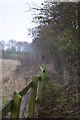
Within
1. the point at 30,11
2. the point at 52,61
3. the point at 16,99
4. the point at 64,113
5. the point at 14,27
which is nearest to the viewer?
the point at 16,99

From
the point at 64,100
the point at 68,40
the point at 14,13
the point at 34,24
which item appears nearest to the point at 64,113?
the point at 64,100

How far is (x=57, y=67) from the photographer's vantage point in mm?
5039

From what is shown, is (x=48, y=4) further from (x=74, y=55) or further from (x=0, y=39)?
(x=0, y=39)

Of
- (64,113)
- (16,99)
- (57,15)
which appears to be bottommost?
(64,113)

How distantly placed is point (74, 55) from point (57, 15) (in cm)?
70

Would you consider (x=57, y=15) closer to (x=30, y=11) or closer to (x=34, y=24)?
(x=30, y=11)

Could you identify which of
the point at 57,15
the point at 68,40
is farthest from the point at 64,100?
the point at 57,15

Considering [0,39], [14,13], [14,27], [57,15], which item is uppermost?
[57,15]

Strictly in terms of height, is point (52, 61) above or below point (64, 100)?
above

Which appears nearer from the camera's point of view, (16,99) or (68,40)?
(16,99)

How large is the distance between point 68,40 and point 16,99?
209 cm

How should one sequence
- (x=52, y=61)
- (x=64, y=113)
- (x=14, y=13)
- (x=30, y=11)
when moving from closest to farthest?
(x=14, y=13) < (x=64, y=113) < (x=30, y=11) < (x=52, y=61)

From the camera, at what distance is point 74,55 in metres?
2.87

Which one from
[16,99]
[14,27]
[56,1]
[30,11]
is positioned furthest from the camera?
[30,11]
